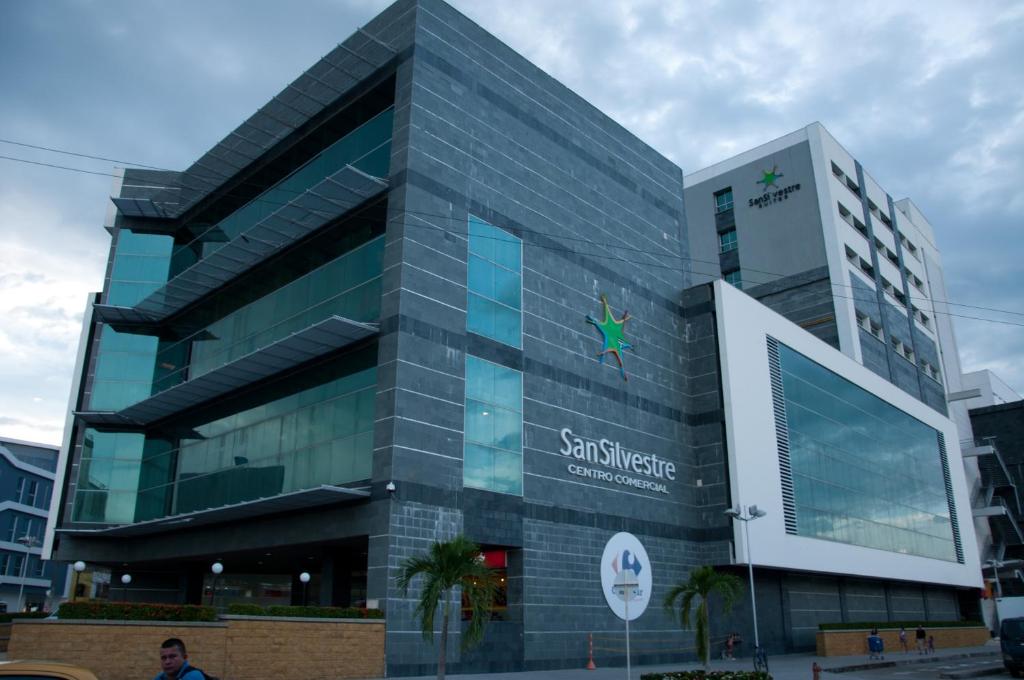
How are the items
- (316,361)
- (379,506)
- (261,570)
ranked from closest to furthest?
(379,506)
(316,361)
(261,570)

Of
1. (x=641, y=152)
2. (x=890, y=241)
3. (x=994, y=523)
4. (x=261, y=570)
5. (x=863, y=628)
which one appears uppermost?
(x=890, y=241)

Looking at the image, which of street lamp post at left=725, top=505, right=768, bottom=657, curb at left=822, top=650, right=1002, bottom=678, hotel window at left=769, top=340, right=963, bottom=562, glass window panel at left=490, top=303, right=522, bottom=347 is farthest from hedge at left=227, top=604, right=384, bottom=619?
hotel window at left=769, top=340, right=963, bottom=562

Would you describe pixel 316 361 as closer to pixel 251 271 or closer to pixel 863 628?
pixel 251 271

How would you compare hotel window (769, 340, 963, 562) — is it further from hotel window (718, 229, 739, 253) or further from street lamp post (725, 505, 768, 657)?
hotel window (718, 229, 739, 253)

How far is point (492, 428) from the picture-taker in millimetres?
29328

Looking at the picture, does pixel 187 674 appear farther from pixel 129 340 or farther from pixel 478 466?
pixel 129 340

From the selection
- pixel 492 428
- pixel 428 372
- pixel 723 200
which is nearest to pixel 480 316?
pixel 428 372

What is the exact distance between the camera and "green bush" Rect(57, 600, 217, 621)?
20266 mm

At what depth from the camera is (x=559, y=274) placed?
1348 inches

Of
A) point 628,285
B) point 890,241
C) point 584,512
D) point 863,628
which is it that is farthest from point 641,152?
point 890,241

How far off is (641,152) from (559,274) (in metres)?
11.5

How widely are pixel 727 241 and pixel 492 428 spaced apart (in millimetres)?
42396

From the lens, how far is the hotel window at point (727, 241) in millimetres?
65375

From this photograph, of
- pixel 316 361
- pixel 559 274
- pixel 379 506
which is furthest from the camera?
pixel 559 274
